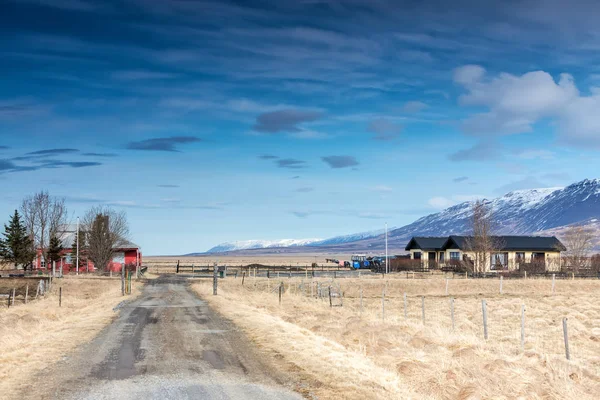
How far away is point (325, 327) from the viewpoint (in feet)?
88.4

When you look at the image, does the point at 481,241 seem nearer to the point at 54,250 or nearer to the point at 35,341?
the point at 54,250

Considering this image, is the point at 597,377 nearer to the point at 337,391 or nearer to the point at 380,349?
the point at 380,349

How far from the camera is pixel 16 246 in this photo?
9056cm

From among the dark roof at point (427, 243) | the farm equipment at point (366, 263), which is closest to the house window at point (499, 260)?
the dark roof at point (427, 243)

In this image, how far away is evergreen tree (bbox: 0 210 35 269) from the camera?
3556 inches

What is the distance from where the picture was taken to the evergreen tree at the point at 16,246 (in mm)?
90312

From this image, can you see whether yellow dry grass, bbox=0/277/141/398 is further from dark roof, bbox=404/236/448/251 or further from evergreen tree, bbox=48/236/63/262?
dark roof, bbox=404/236/448/251

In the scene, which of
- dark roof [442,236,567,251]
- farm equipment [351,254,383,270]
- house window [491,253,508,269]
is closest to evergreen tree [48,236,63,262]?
farm equipment [351,254,383,270]

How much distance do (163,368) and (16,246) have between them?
270 feet

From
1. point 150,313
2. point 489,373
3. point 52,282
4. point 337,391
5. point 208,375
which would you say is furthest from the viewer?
point 52,282

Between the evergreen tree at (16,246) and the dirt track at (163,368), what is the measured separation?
70640mm

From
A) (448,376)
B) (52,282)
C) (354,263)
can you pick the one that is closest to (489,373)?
(448,376)

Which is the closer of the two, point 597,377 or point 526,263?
point 597,377

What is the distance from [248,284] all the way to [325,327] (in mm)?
39816
